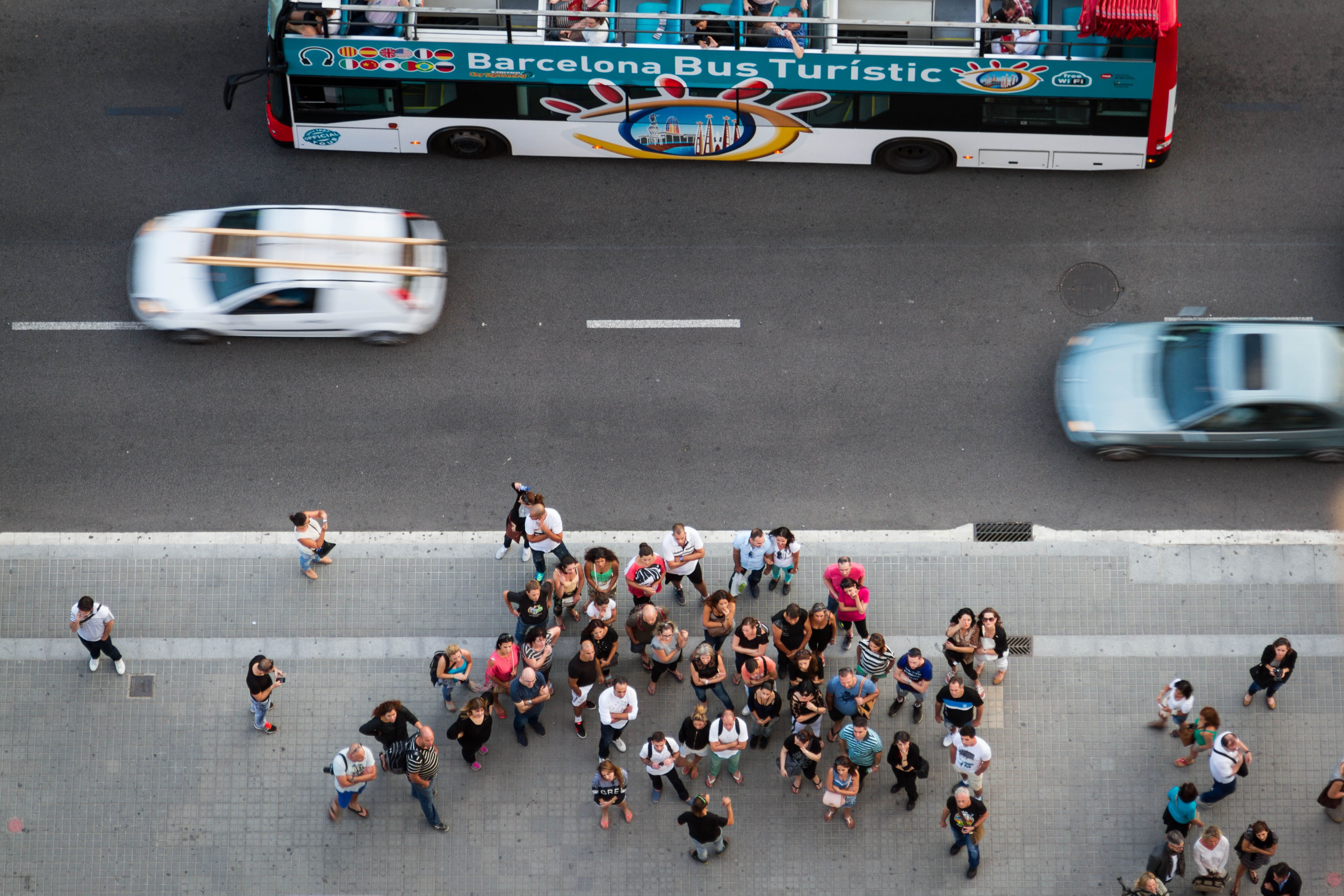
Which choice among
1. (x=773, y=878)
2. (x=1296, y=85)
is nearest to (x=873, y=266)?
(x=1296, y=85)

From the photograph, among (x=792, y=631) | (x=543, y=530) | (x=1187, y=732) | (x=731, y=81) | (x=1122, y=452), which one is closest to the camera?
(x=792, y=631)

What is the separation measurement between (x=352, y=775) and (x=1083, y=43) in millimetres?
11558

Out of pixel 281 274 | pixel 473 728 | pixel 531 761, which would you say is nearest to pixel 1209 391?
pixel 531 761

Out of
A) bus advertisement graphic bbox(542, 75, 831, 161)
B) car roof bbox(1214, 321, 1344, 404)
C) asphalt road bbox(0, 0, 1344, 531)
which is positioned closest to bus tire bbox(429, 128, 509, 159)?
asphalt road bbox(0, 0, 1344, 531)

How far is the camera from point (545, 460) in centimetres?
1517

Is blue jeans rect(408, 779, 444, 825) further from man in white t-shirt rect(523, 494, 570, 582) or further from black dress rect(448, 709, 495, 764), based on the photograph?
man in white t-shirt rect(523, 494, 570, 582)

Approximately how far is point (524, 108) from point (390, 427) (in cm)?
433

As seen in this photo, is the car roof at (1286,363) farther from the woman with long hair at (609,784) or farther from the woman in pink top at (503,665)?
the woman in pink top at (503,665)

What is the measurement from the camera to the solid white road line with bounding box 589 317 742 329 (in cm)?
1584

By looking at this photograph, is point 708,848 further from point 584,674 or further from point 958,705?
point 958,705

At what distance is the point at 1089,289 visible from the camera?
1594 centimetres

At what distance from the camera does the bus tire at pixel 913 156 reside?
643 inches

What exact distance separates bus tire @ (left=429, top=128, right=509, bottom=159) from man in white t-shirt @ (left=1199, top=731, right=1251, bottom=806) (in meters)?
10.8

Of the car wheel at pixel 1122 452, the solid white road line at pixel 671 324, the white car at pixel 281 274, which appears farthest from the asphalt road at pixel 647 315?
the white car at pixel 281 274
